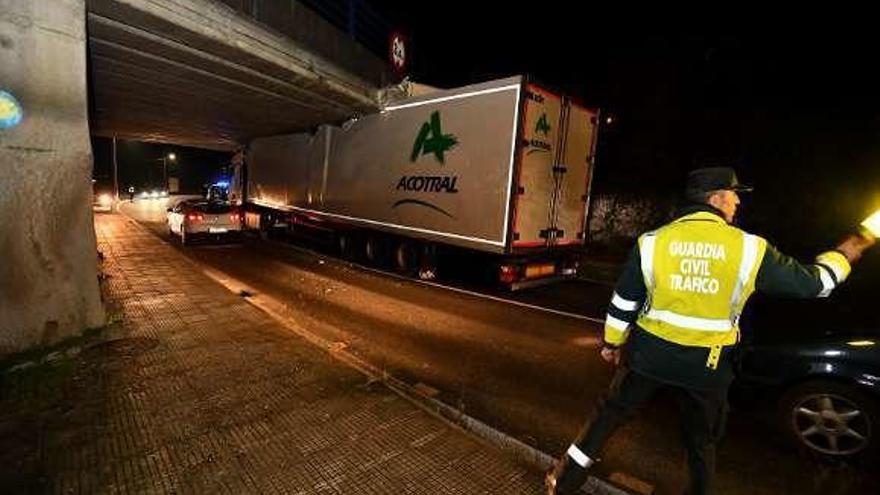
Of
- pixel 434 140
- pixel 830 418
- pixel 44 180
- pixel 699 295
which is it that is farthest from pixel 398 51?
pixel 830 418

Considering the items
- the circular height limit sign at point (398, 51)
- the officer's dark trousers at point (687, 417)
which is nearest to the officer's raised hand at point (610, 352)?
the officer's dark trousers at point (687, 417)

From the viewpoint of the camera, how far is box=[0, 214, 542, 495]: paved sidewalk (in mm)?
3010

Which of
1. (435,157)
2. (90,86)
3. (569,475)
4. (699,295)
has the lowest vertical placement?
(569,475)

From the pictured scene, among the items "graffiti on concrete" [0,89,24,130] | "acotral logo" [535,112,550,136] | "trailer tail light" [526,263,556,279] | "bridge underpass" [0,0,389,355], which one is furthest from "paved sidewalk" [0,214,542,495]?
"acotral logo" [535,112,550,136]

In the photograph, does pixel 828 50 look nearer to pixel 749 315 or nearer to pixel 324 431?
pixel 749 315

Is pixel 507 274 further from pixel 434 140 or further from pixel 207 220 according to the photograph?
pixel 207 220

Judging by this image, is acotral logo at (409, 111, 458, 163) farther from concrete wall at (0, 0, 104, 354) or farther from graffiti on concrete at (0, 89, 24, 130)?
graffiti on concrete at (0, 89, 24, 130)

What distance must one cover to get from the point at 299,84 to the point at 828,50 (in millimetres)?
10777

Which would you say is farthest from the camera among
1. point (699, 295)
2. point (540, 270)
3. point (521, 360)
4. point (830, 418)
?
point (540, 270)

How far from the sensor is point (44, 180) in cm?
455

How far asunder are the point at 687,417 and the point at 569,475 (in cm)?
79

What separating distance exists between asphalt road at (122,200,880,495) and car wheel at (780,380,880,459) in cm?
14

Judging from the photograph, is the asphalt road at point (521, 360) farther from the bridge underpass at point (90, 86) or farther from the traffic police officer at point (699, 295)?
the bridge underpass at point (90, 86)

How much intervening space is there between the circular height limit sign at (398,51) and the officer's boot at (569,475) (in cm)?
1124
